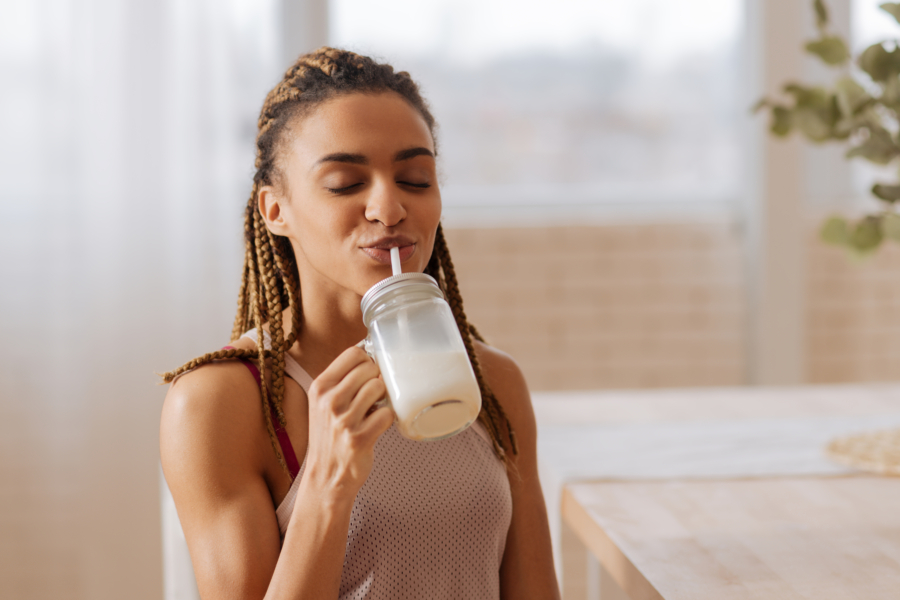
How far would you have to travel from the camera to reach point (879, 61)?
1.22m

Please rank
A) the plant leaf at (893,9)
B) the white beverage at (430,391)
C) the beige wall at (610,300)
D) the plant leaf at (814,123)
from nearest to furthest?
the white beverage at (430,391) → the plant leaf at (893,9) → the plant leaf at (814,123) → the beige wall at (610,300)

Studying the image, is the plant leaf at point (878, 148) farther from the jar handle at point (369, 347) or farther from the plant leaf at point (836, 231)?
the jar handle at point (369, 347)

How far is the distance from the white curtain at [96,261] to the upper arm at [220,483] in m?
1.68

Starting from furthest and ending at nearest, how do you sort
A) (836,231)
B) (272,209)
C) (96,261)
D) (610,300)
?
(610,300) → (96,261) → (836,231) → (272,209)

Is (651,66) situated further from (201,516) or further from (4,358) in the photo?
(201,516)

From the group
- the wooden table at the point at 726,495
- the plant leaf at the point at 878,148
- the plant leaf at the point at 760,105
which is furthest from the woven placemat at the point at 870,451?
the plant leaf at the point at 760,105

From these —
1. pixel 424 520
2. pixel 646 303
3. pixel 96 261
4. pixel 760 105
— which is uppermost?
pixel 760 105

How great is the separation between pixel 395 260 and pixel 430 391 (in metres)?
0.17

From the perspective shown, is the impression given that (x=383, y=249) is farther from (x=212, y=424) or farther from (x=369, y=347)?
(x=212, y=424)

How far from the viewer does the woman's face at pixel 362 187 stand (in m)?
0.85

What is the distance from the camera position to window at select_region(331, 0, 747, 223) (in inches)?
110

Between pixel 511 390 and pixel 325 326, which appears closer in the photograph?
pixel 325 326

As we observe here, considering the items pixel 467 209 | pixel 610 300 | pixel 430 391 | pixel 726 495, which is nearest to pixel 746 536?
pixel 726 495

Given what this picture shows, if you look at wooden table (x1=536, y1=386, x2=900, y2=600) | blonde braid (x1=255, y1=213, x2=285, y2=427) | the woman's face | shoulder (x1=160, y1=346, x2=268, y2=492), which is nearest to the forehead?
the woman's face
